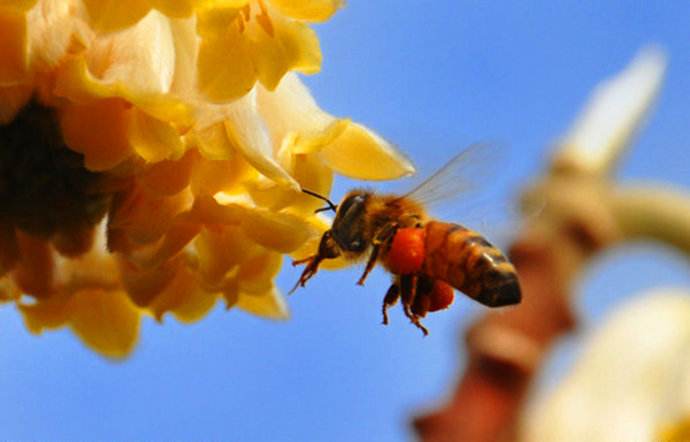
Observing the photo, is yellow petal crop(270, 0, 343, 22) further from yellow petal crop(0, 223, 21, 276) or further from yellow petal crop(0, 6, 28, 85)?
yellow petal crop(0, 223, 21, 276)

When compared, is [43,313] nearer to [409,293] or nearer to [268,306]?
[268,306]

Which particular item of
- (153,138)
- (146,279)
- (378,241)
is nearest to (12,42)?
(153,138)

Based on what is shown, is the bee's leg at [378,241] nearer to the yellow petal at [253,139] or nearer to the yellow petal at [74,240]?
the yellow petal at [253,139]

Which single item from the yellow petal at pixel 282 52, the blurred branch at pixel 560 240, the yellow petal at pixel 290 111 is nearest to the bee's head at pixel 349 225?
the yellow petal at pixel 290 111

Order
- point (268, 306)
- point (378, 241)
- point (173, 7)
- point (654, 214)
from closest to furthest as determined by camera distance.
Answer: point (173, 7)
point (378, 241)
point (268, 306)
point (654, 214)

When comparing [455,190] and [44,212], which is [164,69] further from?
[455,190]

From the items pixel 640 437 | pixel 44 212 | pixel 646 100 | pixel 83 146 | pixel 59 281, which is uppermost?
pixel 83 146

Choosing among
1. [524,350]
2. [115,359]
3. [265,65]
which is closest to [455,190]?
[265,65]
